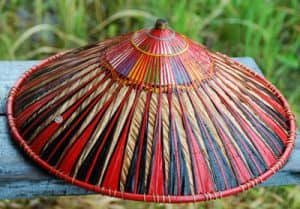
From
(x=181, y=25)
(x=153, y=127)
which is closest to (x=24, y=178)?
(x=153, y=127)

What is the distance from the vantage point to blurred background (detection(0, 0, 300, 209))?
8.19 feet

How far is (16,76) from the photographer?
5.18 ft

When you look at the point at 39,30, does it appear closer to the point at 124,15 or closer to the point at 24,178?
the point at 124,15

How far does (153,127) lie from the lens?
1.24 meters

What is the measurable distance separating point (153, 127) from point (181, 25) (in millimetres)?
1263

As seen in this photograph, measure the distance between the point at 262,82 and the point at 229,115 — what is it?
26 centimetres

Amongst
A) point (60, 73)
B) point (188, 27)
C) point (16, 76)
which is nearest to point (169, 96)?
point (60, 73)

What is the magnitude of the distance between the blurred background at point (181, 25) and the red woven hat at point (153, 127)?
1.12 meters

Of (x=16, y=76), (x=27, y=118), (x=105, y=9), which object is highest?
(x=105, y=9)

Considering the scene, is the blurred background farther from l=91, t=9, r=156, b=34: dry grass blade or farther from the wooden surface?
the wooden surface

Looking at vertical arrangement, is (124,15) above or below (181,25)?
above

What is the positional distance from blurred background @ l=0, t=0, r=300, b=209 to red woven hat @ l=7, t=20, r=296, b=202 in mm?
1117

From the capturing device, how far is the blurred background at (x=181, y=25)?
2.50m

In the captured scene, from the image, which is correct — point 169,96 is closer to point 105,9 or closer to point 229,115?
point 229,115
